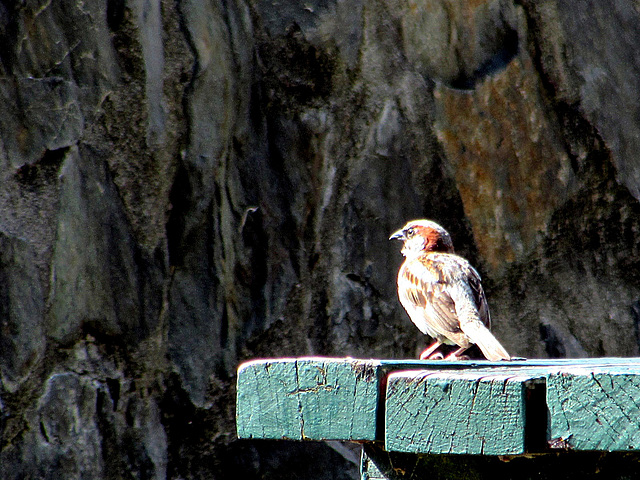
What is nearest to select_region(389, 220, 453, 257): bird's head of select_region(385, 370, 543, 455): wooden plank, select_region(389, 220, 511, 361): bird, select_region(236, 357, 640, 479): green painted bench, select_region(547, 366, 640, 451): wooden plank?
select_region(389, 220, 511, 361): bird

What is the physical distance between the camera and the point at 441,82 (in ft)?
9.22

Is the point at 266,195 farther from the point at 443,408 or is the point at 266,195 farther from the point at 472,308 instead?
the point at 443,408

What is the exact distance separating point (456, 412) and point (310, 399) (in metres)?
0.23

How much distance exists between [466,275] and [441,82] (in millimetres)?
639

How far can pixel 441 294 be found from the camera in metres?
3.29

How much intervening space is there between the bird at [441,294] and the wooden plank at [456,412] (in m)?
1.32

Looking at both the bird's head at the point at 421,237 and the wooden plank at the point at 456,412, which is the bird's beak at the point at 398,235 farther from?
the wooden plank at the point at 456,412

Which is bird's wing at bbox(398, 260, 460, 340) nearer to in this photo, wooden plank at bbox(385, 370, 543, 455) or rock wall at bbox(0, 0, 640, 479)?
rock wall at bbox(0, 0, 640, 479)

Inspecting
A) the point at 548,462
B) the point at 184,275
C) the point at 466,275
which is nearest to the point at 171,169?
the point at 184,275

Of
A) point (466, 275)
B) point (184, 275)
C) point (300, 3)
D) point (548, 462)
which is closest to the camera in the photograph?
point (548, 462)

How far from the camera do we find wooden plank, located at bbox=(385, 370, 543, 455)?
4.09 feet

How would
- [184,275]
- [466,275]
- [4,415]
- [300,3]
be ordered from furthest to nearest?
[466,275], [300,3], [184,275], [4,415]

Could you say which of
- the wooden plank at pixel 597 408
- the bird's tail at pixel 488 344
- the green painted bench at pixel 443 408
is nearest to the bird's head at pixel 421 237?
the bird's tail at pixel 488 344

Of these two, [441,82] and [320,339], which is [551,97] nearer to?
[441,82]
